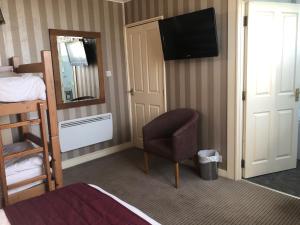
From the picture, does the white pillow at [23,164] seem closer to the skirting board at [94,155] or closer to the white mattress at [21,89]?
the white mattress at [21,89]

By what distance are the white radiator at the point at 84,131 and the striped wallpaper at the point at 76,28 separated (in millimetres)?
113

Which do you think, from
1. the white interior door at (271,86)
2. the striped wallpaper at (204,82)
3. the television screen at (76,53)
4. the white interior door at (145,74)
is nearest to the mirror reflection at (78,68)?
the television screen at (76,53)

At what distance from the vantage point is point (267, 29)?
2.90 meters

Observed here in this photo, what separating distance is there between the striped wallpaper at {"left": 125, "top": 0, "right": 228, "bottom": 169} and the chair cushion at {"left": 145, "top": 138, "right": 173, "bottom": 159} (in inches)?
20.7

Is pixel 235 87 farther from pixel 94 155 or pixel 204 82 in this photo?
pixel 94 155

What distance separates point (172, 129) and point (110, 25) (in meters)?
1.98

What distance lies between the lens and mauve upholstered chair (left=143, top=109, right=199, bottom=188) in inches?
116

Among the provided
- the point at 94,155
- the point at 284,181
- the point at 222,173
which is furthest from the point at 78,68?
the point at 284,181

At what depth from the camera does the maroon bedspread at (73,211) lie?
4.48 ft

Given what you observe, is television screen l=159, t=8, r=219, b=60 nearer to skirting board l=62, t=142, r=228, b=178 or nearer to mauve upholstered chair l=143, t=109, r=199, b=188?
mauve upholstered chair l=143, t=109, r=199, b=188

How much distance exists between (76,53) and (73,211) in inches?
109

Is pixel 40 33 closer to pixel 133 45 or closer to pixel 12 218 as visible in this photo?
pixel 133 45

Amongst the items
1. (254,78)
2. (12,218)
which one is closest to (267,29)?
(254,78)

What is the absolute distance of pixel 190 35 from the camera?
10.4ft
